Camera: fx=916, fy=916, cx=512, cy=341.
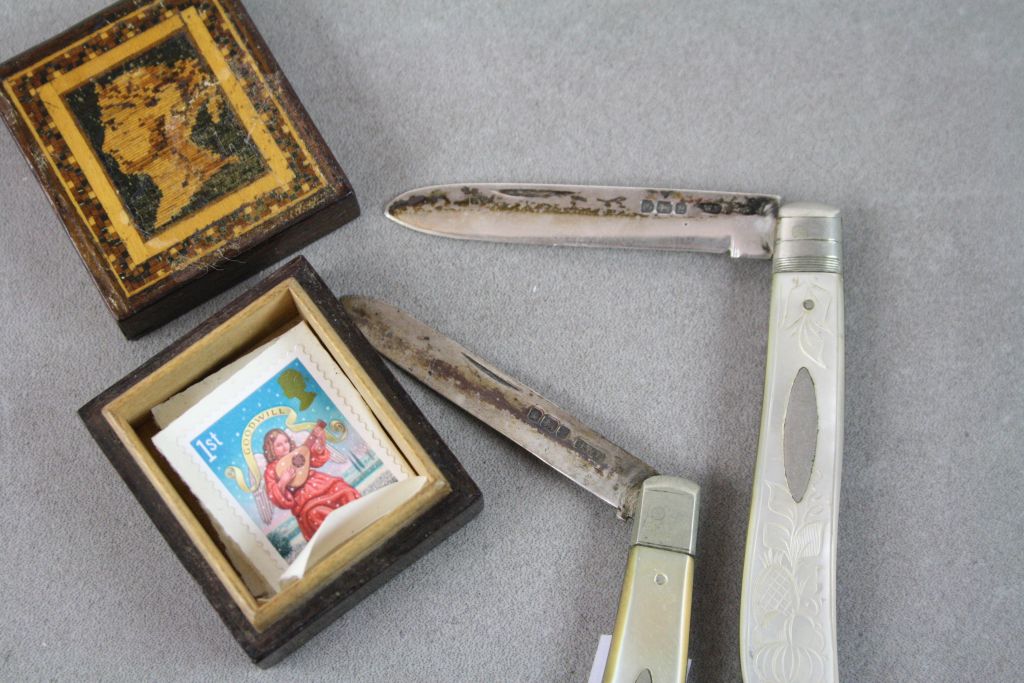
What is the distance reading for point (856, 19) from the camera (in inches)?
48.7

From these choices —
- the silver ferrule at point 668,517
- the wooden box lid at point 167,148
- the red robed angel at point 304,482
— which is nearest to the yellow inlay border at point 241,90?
the wooden box lid at point 167,148

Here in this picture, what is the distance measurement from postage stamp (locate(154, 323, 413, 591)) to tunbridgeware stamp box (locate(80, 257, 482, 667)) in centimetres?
2

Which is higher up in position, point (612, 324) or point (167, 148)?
point (167, 148)

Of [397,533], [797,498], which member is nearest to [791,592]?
[797,498]

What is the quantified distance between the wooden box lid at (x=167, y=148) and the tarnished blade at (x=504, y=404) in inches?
6.3

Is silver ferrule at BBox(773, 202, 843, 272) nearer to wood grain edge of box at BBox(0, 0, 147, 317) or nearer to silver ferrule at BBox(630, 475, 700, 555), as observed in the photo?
silver ferrule at BBox(630, 475, 700, 555)

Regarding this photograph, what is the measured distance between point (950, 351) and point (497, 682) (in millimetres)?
691

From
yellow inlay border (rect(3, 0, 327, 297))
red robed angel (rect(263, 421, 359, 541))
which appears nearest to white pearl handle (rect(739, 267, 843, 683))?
red robed angel (rect(263, 421, 359, 541))

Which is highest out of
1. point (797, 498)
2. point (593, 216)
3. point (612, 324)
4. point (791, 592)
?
point (593, 216)

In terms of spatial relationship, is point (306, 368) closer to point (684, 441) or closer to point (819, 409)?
point (684, 441)

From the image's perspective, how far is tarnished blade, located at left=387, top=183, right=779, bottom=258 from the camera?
1.13 metres

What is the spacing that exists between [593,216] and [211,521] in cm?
58

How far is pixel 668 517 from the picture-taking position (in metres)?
1.02

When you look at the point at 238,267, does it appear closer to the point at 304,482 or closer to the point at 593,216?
the point at 304,482
